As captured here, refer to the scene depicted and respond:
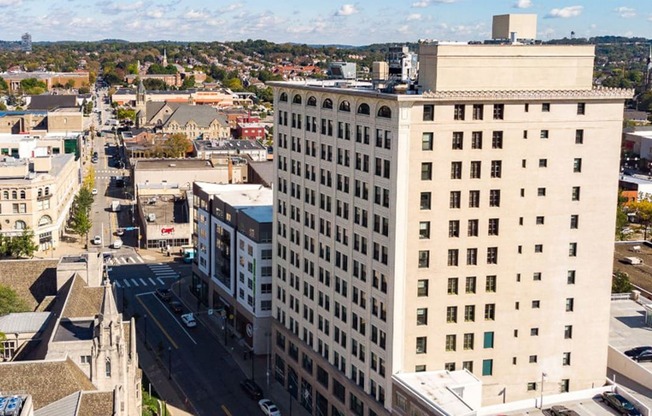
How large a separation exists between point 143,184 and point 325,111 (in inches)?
4055

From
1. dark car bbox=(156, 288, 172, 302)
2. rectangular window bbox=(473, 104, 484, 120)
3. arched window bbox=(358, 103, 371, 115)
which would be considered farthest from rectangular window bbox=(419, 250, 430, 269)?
dark car bbox=(156, 288, 172, 302)

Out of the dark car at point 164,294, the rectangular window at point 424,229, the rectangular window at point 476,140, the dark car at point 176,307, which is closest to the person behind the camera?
the rectangular window at point 424,229

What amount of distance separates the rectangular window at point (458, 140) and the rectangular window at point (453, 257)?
8630mm

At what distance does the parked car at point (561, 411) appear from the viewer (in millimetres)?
65625

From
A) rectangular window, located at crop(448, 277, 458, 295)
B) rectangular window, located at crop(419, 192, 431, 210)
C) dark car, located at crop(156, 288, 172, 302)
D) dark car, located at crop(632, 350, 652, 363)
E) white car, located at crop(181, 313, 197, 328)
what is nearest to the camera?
rectangular window, located at crop(419, 192, 431, 210)

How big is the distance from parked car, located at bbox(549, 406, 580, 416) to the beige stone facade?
104 meters

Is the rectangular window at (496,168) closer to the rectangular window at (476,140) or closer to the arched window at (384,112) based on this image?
the rectangular window at (476,140)

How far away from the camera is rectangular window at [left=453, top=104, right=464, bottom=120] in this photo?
222 ft

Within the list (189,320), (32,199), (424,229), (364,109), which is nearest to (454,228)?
(424,229)

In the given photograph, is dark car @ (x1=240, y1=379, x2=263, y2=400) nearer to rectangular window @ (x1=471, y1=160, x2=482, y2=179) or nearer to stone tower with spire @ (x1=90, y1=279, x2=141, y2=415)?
stone tower with spire @ (x1=90, y1=279, x2=141, y2=415)

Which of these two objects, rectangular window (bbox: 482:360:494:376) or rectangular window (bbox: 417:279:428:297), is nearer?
rectangular window (bbox: 417:279:428:297)

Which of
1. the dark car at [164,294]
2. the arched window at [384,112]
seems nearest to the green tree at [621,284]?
the arched window at [384,112]

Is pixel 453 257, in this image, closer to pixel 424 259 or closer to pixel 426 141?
pixel 424 259

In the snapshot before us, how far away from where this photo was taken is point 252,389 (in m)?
87.8
